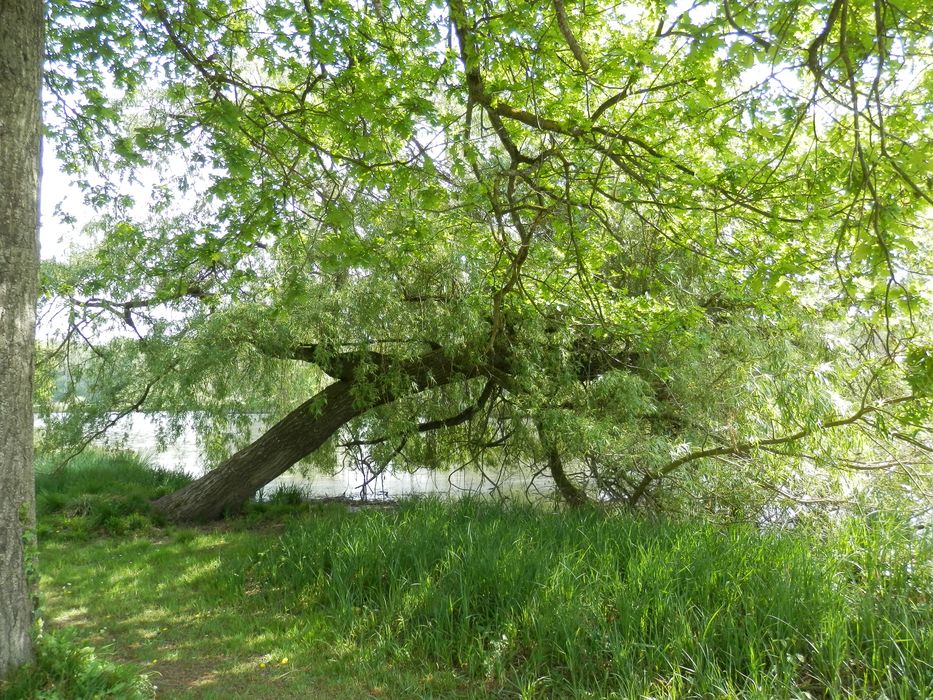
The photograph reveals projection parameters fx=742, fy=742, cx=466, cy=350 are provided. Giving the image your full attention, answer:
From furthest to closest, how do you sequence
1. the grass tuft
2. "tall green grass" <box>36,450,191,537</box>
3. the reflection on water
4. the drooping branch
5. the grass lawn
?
1. the reflection on water
2. "tall green grass" <box>36,450,191,537</box>
3. the drooping branch
4. the grass lawn
5. the grass tuft

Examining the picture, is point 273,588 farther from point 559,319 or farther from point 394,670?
Result: point 559,319

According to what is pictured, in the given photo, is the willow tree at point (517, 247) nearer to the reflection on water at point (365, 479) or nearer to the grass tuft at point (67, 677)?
the reflection on water at point (365, 479)

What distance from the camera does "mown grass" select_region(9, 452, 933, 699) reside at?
139 inches

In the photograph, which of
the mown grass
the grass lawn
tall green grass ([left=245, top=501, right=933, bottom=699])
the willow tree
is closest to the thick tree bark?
the willow tree

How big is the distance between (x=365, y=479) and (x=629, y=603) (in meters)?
5.57

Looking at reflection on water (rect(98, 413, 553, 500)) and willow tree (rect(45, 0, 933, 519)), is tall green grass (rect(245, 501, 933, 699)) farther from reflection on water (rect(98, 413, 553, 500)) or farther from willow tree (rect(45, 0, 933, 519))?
reflection on water (rect(98, 413, 553, 500))

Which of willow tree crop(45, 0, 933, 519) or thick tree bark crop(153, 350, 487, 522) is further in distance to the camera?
thick tree bark crop(153, 350, 487, 522)

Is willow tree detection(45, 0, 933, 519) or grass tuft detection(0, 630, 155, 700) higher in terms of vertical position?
willow tree detection(45, 0, 933, 519)

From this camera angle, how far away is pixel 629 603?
3848 mm

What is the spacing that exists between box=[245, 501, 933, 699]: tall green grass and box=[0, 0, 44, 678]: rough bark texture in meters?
1.82

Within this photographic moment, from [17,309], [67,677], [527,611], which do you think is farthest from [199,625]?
[17,309]

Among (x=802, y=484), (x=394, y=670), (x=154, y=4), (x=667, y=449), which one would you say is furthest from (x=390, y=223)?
(x=802, y=484)

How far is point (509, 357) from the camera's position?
7.01m

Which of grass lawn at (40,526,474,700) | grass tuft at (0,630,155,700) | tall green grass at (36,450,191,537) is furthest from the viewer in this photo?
tall green grass at (36,450,191,537)
